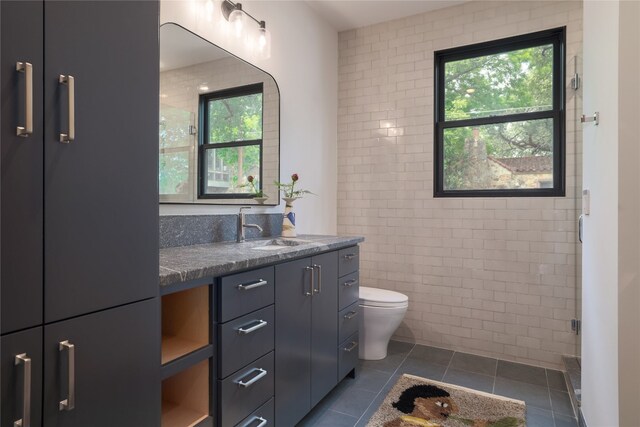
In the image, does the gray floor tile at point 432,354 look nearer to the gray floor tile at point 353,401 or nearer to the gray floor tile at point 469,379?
the gray floor tile at point 469,379

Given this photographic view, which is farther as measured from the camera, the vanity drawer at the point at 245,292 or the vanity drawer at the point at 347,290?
the vanity drawer at the point at 347,290

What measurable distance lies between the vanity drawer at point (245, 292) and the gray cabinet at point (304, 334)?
8 cm

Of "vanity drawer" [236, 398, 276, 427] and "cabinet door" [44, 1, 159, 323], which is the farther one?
"vanity drawer" [236, 398, 276, 427]

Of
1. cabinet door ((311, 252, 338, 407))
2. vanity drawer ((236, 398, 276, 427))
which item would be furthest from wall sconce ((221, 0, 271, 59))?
vanity drawer ((236, 398, 276, 427))

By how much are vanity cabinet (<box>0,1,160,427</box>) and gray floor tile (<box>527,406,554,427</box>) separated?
1999 mm

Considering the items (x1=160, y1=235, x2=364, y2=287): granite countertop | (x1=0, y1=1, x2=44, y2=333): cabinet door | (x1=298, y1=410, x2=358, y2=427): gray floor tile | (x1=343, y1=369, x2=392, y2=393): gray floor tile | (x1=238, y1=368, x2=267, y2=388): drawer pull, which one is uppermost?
(x1=0, y1=1, x2=44, y2=333): cabinet door

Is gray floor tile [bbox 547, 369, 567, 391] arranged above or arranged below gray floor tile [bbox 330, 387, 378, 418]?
below

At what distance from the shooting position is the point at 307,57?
118 inches

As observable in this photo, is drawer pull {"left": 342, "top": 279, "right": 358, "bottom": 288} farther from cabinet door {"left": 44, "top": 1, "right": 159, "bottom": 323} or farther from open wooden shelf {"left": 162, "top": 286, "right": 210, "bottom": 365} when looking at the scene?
cabinet door {"left": 44, "top": 1, "right": 159, "bottom": 323}

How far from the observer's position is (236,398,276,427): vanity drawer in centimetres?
145

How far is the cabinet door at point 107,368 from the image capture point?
0.84 m

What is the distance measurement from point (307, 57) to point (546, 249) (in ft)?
7.96

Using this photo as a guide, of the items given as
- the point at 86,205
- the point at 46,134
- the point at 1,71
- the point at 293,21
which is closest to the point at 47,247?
the point at 86,205

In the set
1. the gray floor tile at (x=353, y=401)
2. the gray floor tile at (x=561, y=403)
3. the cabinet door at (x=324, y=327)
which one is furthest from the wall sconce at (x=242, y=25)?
the gray floor tile at (x=561, y=403)
